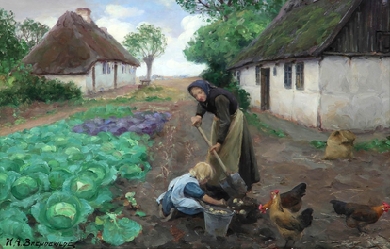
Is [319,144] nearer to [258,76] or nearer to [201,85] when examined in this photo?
[201,85]

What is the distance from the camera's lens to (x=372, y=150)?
218 inches

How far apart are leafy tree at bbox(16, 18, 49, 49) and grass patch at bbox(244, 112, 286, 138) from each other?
2.61 meters

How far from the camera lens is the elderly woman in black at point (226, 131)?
3992mm

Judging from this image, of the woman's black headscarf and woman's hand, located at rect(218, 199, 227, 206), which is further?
the woman's black headscarf

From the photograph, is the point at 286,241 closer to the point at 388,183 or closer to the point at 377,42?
the point at 388,183

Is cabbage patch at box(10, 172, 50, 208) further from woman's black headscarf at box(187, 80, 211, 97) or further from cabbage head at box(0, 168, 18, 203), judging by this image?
woman's black headscarf at box(187, 80, 211, 97)


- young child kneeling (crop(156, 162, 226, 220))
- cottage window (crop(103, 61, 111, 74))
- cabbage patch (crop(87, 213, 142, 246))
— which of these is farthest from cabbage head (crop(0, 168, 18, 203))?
cottage window (crop(103, 61, 111, 74))

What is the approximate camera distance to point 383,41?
21.8ft

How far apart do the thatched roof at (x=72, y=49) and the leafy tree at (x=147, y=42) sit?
13 cm

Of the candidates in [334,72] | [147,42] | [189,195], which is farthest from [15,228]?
[334,72]

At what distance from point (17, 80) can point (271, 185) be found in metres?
3.33

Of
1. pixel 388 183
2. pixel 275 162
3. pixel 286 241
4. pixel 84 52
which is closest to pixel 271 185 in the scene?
pixel 275 162

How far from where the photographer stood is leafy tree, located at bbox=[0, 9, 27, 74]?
459 centimetres

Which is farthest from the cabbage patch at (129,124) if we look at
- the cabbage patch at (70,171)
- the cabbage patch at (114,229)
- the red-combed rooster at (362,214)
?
the red-combed rooster at (362,214)
